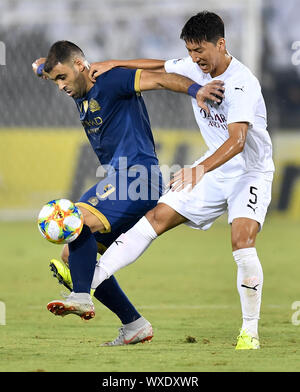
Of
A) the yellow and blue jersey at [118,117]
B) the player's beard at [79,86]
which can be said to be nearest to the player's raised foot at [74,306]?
the yellow and blue jersey at [118,117]

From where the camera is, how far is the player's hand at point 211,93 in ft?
18.7

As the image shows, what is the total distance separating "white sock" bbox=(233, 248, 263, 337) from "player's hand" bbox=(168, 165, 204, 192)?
2.17 feet

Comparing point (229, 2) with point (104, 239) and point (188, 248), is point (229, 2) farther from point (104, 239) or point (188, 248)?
point (104, 239)

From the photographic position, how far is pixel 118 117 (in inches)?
233

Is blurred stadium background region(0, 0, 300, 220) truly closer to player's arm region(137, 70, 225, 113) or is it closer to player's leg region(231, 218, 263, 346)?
player's arm region(137, 70, 225, 113)

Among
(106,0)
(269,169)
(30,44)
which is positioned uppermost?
(106,0)

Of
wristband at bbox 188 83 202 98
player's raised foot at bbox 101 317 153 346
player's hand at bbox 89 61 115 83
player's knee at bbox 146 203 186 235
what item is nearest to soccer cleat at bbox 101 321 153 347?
player's raised foot at bbox 101 317 153 346

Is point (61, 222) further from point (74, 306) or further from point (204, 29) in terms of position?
point (204, 29)

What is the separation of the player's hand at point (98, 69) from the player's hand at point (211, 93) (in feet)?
2.28

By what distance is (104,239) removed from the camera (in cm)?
602

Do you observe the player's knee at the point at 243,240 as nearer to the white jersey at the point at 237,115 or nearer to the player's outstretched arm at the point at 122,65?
the white jersey at the point at 237,115

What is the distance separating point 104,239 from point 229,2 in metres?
11.9

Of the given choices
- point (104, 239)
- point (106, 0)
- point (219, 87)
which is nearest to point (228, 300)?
point (104, 239)

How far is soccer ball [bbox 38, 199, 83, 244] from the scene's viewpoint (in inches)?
213
